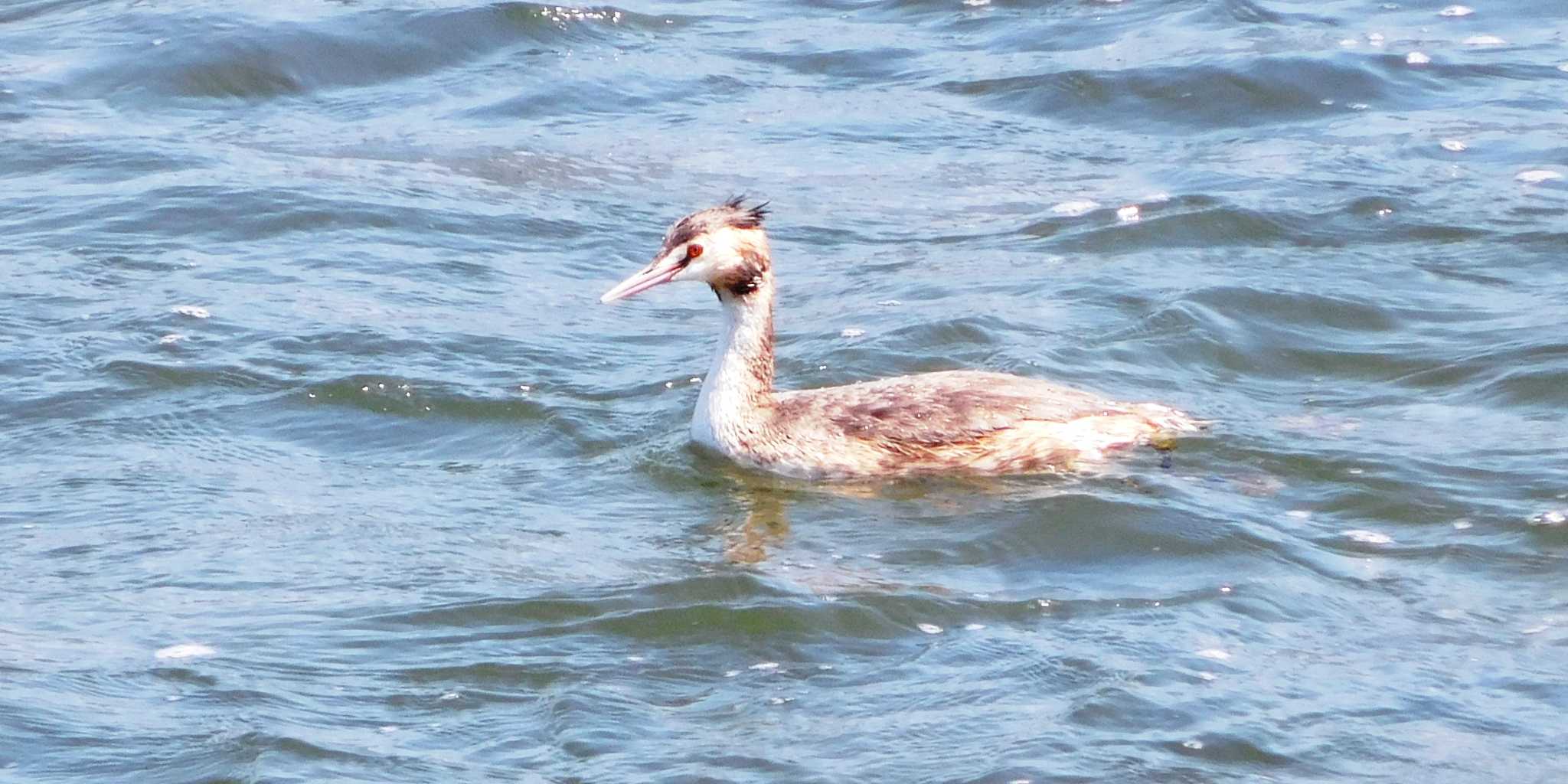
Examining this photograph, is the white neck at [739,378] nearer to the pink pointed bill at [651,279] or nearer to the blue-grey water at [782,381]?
the blue-grey water at [782,381]

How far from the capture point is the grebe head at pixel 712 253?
33.0 feet

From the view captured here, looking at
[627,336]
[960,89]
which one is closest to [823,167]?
[960,89]

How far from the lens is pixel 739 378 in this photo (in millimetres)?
10477

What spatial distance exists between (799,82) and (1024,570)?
8595 millimetres

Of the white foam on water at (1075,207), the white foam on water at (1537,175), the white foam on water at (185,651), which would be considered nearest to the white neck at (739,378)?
the white foam on water at (185,651)

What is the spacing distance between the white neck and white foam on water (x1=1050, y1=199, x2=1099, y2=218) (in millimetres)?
3638

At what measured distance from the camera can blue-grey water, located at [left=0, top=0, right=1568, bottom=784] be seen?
→ 746cm

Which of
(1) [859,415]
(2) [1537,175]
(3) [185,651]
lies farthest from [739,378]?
(2) [1537,175]

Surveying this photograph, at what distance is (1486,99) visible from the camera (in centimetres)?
1583

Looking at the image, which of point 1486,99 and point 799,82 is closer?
point 1486,99

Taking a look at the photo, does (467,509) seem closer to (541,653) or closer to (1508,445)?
(541,653)

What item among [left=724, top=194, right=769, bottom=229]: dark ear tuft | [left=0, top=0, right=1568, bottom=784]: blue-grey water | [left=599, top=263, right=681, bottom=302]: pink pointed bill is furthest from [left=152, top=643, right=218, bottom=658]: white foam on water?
[left=724, top=194, right=769, bottom=229]: dark ear tuft

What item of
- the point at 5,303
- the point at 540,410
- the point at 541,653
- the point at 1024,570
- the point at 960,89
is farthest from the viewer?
the point at 960,89

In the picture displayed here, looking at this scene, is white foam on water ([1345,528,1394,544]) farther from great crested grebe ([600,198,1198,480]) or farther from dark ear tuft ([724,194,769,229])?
dark ear tuft ([724,194,769,229])
